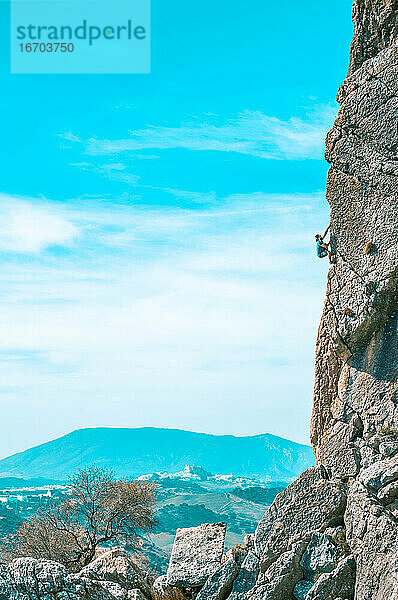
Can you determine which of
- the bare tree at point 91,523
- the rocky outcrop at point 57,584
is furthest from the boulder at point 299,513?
the bare tree at point 91,523

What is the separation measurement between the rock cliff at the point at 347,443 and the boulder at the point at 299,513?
2cm

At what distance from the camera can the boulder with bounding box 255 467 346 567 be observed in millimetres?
13695

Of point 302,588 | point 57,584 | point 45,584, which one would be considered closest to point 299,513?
point 302,588

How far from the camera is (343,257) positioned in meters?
15.2

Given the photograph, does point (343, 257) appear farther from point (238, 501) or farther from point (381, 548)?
point (238, 501)

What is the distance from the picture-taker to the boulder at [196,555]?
47.5 ft

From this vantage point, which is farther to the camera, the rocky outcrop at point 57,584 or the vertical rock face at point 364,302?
the rocky outcrop at point 57,584

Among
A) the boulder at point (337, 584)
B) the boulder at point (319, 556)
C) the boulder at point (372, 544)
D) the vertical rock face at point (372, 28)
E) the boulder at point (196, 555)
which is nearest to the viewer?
the boulder at point (372, 544)

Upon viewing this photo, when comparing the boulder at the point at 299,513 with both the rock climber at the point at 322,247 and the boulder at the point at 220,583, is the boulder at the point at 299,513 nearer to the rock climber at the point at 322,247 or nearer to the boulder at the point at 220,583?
the boulder at the point at 220,583

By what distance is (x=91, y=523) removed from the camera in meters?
27.6

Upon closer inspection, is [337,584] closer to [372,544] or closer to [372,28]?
[372,544]

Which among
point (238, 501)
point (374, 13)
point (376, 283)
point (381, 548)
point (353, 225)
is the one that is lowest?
point (238, 501)

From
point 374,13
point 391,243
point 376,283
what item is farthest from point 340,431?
point 374,13

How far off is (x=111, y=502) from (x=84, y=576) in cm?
1233
